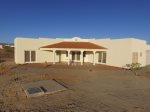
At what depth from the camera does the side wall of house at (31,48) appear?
29.2m

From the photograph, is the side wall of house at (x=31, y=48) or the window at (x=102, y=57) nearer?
the side wall of house at (x=31, y=48)

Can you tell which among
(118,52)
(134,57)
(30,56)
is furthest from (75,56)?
(134,57)

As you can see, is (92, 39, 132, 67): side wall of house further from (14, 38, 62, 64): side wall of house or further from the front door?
(14, 38, 62, 64): side wall of house

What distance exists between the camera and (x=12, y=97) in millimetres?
10367

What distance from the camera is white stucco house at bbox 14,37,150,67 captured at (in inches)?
1031

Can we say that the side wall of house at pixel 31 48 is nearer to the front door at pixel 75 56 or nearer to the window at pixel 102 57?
the front door at pixel 75 56

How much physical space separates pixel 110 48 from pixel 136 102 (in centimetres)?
1910

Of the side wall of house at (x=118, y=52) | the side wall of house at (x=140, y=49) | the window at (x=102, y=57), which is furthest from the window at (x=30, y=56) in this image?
the side wall of house at (x=140, y=49)

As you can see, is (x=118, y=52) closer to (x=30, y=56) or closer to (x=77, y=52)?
(x=77, y=52)

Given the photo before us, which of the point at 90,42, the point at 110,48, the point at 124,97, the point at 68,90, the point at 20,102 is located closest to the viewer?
the point at 20,102

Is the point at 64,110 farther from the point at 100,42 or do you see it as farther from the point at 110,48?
the point at 100,42

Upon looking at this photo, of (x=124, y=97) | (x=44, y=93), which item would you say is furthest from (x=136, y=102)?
(x=44, y=93)

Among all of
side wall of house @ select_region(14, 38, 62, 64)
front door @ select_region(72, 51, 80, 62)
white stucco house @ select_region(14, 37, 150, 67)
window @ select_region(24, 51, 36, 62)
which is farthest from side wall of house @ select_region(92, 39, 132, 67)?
window @ select_region(24, 51, 36, 62)

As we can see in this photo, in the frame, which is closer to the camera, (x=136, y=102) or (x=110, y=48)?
(x=136, y=102)
